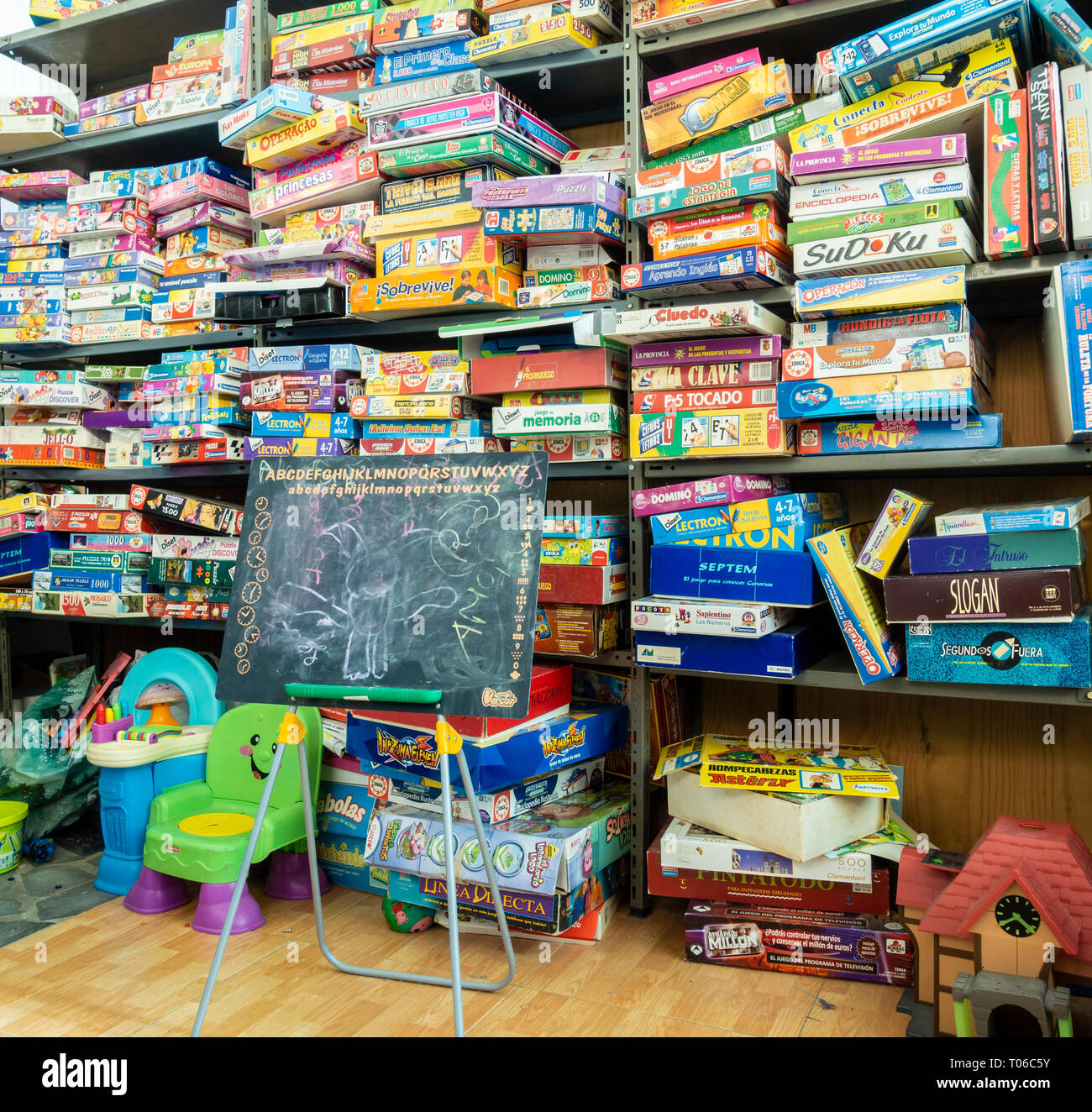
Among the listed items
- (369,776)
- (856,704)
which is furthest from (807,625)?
(369,776)

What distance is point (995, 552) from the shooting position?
189cm

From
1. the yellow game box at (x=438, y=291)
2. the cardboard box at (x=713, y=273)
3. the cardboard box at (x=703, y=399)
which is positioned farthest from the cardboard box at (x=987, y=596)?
the yellow game box at (x=438, y=291)

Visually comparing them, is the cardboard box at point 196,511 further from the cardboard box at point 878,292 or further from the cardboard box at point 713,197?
the cardboard box at point 878,292

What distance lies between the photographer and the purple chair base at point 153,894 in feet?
8.02

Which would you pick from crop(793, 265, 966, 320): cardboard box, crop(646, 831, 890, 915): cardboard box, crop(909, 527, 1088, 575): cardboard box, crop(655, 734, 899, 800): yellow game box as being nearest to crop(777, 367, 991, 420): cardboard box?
crop(793, 265, 966, 320): cardboard box

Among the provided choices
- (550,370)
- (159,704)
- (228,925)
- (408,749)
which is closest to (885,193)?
(550,370)

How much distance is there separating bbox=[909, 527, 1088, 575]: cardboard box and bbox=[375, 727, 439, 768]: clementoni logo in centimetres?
120

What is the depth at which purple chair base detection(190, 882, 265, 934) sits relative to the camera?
2314 mm

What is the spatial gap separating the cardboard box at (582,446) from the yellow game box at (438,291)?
40cm

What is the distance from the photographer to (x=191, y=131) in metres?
3.14

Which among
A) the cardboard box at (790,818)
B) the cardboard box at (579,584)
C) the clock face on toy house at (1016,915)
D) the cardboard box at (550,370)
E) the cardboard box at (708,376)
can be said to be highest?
the cardboard box at (550,370)

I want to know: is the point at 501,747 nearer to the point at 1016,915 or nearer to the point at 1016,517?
the point at 1016,915

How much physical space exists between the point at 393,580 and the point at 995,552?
4.16 ft
